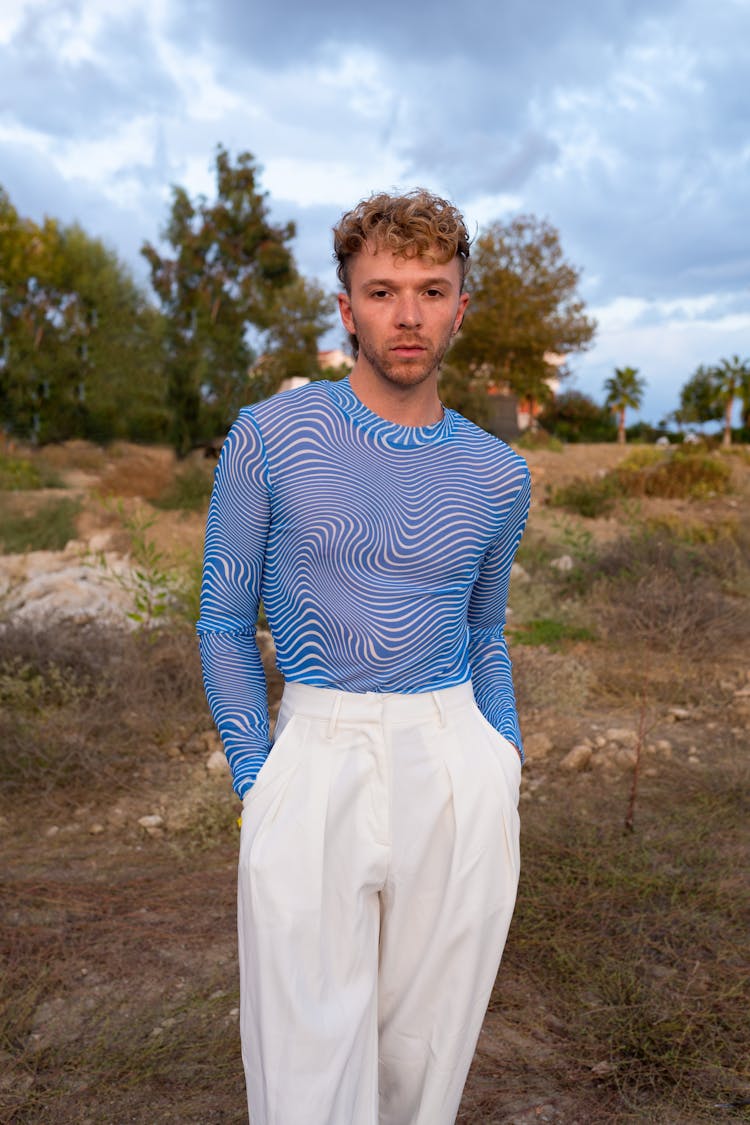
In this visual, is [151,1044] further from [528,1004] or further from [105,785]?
[105,785]

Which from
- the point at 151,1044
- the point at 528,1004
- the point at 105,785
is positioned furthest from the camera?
the point at 105,785

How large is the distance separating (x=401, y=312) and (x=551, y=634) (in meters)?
5.66

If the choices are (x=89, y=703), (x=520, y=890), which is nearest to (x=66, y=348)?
(x=89, y=703)

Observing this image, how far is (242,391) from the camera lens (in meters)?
18.0

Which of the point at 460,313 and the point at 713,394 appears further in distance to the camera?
the point at 713,394

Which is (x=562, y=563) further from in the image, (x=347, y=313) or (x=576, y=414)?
(x=576, y=414)

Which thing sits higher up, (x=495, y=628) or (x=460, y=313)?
(x=460, y=313)

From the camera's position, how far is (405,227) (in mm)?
1618

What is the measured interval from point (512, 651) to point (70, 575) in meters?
4.03

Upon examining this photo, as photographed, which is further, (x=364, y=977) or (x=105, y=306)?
(x=105, y=306)

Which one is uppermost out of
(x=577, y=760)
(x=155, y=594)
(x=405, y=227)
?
(x=405, y=227)

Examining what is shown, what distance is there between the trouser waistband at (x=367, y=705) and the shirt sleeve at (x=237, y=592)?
0.26 ft

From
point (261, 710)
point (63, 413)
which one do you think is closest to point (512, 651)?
point (261, 710)

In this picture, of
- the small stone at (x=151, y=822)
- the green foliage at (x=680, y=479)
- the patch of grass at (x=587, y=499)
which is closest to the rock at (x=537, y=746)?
the small stone at (x=151, y=822)
